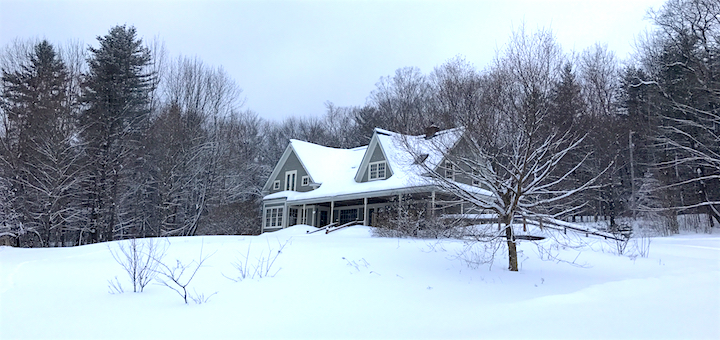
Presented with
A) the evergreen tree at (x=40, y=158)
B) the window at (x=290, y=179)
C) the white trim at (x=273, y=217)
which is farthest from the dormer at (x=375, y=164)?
the evergreen tree at (x=40, y=158)

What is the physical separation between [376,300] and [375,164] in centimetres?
1872

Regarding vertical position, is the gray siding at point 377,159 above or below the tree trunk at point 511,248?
above

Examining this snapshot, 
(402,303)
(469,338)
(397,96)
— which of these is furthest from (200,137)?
(469,338)

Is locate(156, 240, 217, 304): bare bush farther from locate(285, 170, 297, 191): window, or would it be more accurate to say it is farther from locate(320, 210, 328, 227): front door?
locate(285, 170, 297, 191): window

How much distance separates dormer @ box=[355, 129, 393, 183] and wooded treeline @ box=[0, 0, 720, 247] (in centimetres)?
326

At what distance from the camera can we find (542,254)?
11273 mm

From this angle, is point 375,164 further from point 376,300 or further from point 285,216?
point 376,300

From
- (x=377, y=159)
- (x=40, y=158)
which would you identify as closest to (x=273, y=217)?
(x=377, y=159)

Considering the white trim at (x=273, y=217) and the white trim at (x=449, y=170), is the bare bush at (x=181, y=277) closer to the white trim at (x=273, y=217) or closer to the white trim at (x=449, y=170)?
the white trim at (x=449, y=170)

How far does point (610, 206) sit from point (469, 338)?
26788mm

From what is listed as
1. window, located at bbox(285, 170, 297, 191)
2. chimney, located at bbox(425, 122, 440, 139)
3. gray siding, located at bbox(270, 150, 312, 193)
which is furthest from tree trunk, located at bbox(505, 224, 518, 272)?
window, located at bbox(285, 170, 297, 191)

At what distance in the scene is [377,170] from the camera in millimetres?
25297

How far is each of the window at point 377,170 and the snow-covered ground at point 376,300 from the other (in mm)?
13993

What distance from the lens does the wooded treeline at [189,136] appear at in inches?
815
